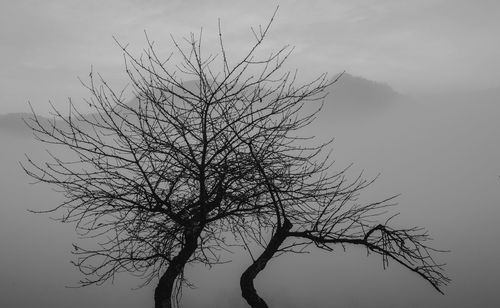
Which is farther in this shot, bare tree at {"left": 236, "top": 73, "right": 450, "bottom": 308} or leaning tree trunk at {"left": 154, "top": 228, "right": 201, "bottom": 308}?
leaning tree trunk at {"left": 154, "top": 228, "right": 201, "bottom": 308}

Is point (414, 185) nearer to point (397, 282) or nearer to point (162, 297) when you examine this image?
point (397, 282)

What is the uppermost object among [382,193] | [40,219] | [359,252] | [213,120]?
[40,219]

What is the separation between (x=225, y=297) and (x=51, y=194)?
77705 mm

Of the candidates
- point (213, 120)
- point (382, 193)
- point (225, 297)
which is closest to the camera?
point (213, 120)

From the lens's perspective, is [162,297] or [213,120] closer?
[213,120]

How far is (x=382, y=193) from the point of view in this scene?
7931cm

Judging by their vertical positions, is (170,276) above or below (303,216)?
below

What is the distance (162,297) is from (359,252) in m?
35.8

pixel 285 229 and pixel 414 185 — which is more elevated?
pixel 414 185

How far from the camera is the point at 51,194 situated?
89500mm

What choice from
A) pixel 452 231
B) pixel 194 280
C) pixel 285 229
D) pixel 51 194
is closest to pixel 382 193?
pixel 452 231

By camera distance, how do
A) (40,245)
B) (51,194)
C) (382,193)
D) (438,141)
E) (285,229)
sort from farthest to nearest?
(438,141) → (51,194) → (382,193) → (40,245) → (285,229)

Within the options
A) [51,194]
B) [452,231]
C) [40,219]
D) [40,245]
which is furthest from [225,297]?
[51,194]

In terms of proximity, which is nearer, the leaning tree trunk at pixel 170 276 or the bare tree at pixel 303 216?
the bare tree at pixel 303 216
